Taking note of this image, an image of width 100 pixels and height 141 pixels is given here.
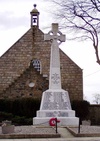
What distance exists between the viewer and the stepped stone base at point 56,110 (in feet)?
74.6

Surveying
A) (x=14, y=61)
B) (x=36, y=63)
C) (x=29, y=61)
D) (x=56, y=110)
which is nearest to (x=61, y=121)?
(x=56, y=110)

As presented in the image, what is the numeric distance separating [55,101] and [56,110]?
651mm

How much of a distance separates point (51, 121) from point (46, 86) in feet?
55.3

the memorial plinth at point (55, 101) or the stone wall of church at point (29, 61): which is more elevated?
the stone wall of church at point (29, 61)

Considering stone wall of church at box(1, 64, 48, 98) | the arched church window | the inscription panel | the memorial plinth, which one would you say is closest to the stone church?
the arched church window

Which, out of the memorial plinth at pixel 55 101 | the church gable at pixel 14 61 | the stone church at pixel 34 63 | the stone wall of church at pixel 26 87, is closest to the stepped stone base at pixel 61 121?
the memorial plinth at pixel 55 101

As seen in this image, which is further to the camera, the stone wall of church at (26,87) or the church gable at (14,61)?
the church gable at (14,61)

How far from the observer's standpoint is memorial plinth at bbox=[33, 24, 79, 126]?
22.8 meters

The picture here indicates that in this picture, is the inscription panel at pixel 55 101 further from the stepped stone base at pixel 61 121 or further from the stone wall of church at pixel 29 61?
the stone wall of church at pixel 29 61

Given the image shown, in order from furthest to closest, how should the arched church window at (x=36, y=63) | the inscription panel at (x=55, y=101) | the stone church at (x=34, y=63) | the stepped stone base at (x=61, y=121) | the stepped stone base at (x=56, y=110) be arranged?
the arched church window at (x=36, y=63) → the stone church at (x=34, y=63) → the inscription panel at (x=55, y=101) → the stepped stone base at (x=56, y=110) → the stepped stone base at (x=61, y=121)

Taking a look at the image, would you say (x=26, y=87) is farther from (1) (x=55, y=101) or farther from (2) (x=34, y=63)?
(1) (x=55, y=101)

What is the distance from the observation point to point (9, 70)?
42.7 meters

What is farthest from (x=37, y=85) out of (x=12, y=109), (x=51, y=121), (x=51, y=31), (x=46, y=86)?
(x=51, y=121)

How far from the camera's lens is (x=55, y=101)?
23422 mm
